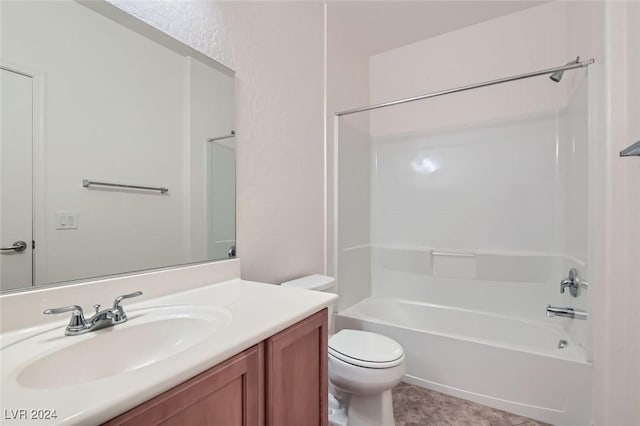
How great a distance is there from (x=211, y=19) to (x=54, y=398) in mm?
1426

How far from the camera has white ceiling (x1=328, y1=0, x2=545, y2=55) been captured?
2.11 metres

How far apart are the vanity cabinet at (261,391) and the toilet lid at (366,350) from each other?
0.39 m

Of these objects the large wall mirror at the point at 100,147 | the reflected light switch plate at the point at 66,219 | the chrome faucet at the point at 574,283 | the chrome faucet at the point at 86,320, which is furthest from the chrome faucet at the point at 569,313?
the reflected light switch plate at the point at 66,219

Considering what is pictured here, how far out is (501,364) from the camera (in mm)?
1630

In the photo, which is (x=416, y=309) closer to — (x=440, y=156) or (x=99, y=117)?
(x=440, y=156)

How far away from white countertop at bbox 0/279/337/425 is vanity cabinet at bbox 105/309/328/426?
30mm

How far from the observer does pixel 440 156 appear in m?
2.54

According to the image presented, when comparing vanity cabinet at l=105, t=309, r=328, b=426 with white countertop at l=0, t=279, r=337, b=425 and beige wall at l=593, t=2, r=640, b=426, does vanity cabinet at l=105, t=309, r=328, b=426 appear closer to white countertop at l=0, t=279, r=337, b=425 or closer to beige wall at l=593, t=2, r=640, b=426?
white countertop at l=0, t=279, r=337, b=425

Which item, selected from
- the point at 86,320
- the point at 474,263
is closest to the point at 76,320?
the point at 86,320

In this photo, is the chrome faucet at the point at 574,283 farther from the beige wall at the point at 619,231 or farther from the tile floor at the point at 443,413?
the tile floor at the point at 443,413

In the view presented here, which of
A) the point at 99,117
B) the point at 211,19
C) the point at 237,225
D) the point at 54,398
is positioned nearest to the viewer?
the point at 54,398

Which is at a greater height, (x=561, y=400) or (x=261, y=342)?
(x=261, y=342)

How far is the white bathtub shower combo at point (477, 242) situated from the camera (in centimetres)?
162

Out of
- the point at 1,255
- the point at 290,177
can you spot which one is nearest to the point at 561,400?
the point at 290,177
